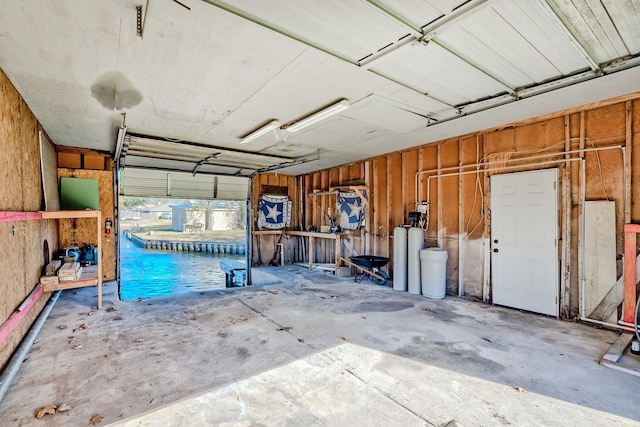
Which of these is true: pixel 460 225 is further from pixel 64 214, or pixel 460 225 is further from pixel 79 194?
pixel 79 194

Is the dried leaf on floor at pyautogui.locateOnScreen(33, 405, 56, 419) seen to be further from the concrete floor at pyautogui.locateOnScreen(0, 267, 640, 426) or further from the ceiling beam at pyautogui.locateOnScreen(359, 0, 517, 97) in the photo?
the ceiling beam at pyautogui.locateOnScreen(359, 0, 517, 97)

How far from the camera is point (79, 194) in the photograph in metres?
5.57

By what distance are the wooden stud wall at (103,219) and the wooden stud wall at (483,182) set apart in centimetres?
524

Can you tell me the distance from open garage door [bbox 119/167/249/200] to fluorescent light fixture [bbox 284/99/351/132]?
11.8 ft

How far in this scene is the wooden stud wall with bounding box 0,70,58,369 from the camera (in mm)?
2651

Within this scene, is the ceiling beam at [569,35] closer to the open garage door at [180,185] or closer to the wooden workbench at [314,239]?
the wooden workbench at [314,239]

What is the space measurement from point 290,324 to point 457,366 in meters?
2.01

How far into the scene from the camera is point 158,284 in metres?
9.54

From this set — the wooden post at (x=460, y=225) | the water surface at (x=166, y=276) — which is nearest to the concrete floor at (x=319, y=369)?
the wooden post at (x=460, y=225)

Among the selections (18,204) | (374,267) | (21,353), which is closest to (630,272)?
(374,267)

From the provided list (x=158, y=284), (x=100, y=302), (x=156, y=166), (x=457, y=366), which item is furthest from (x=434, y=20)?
(x=158, y=284)

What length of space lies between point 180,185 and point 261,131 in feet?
12.6

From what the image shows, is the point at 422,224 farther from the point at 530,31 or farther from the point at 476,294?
the point at 530,31

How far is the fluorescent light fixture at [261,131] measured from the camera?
13.5 feet
